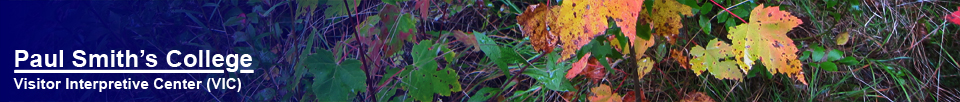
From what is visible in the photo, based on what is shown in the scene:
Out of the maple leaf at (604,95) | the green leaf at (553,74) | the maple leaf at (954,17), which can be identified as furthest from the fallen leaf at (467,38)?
the maple leaf at (954,17)

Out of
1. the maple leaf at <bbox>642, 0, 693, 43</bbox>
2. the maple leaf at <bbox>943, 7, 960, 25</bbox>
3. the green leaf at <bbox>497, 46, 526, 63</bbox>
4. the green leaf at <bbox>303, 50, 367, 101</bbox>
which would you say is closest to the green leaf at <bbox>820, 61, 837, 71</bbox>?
the maple leaf at <bbox>943, 7, 960, 25</bbox>

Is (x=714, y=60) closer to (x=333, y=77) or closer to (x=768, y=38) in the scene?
(x=768, y=38)

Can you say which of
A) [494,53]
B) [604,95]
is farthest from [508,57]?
[604,95]

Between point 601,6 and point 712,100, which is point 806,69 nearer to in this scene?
point 712,100

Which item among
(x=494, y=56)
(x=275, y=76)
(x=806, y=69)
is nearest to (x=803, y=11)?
(x=806, y=69)

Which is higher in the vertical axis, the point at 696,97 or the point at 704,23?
the point at 704,23

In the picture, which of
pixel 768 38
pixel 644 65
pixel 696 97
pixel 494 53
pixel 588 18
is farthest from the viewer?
pixel 696 97
